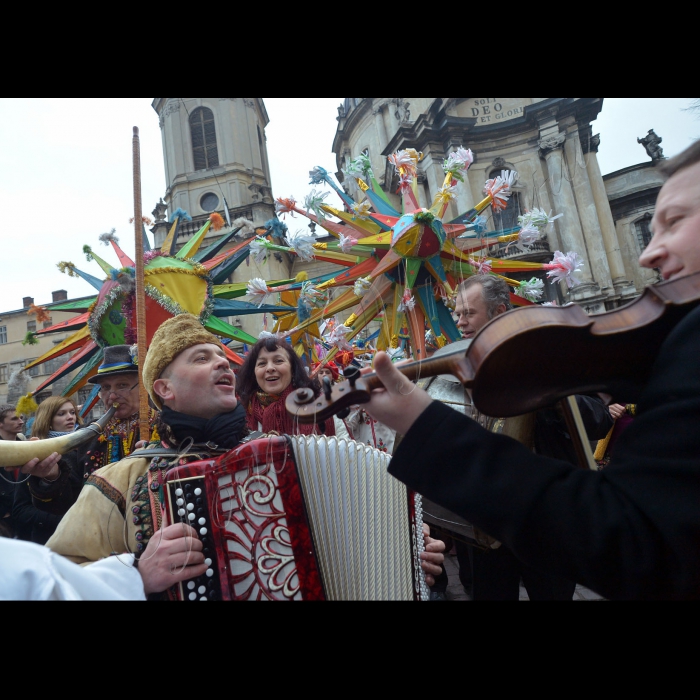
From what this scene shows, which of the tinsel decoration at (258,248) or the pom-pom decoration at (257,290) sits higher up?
the tinsel decoration at (258,248)

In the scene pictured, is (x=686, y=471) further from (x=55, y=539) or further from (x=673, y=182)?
(x=55, y=539)

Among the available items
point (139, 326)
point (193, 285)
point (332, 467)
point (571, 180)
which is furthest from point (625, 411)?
point (571, 180)

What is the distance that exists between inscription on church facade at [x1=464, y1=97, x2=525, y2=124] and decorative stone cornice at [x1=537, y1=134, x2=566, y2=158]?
78.0 inches

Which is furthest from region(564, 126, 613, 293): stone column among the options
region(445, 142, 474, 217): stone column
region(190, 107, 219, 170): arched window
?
region(190, 107, 219, 170): arched window

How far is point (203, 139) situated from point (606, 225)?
1841cm

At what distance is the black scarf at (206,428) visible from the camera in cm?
184

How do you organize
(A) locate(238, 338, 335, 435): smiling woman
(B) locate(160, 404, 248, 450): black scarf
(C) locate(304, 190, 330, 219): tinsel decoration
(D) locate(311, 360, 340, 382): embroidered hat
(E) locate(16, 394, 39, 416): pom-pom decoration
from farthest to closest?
(C) locate(304, 190, 330, 219): tinsel decoration → (E) locate(16, 394, 39, 416): pom-pom decoration → (D) locate(311, 360, 340, 382): embroidered hat → (A) locate(238, 338, 335, 435): smiling woman → (B) locate(160, 404, 248, 450): black scarf

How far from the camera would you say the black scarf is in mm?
1841

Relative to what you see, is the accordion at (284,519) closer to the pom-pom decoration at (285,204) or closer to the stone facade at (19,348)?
the pom-pom decoration at (285,204)

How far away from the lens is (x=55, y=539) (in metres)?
1.64

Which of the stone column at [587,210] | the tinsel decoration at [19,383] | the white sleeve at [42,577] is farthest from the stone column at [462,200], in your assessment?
the white sleeve at [42,577]

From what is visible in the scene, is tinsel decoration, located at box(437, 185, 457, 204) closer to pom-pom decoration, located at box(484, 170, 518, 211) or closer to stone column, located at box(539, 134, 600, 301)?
pom-pom decoration, located at box(484, 170, 518, 211)

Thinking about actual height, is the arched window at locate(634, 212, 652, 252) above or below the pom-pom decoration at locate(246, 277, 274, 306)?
above

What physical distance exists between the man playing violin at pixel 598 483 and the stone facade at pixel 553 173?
52.5 ft
